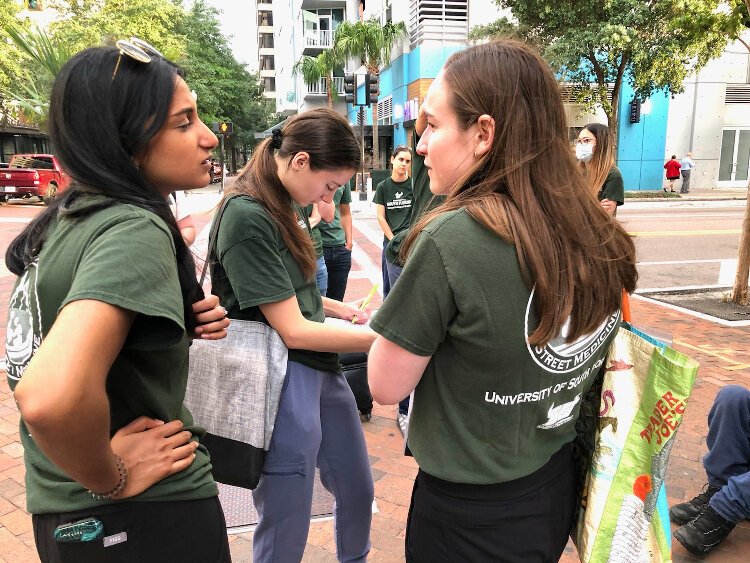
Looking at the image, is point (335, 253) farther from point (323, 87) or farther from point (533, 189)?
point (323, 87)

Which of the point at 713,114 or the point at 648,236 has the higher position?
the point at 713,114

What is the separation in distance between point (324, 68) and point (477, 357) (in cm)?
3264

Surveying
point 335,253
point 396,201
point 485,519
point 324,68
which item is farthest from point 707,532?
point 324,68

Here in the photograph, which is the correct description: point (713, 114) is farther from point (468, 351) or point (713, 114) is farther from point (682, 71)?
point (468, 351)

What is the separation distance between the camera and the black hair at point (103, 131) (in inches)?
46.8

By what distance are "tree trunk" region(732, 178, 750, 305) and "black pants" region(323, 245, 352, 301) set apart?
4652mm

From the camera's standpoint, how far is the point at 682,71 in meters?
10.7

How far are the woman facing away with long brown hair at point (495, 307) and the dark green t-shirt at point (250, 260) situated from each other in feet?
2.08

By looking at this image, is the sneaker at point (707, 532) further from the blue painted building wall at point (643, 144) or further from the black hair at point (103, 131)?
the blue painted building wall at point (643, 144)

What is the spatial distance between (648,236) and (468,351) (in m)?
13.2

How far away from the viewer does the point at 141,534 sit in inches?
48.6

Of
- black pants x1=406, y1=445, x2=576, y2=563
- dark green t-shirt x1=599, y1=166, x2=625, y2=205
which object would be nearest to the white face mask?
dark green t-shirt x1=599, y1=166, x2=625, y2=205

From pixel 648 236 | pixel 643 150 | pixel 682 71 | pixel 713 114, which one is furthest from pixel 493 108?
pixel 713 114

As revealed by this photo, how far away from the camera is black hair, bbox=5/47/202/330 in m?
1.19
